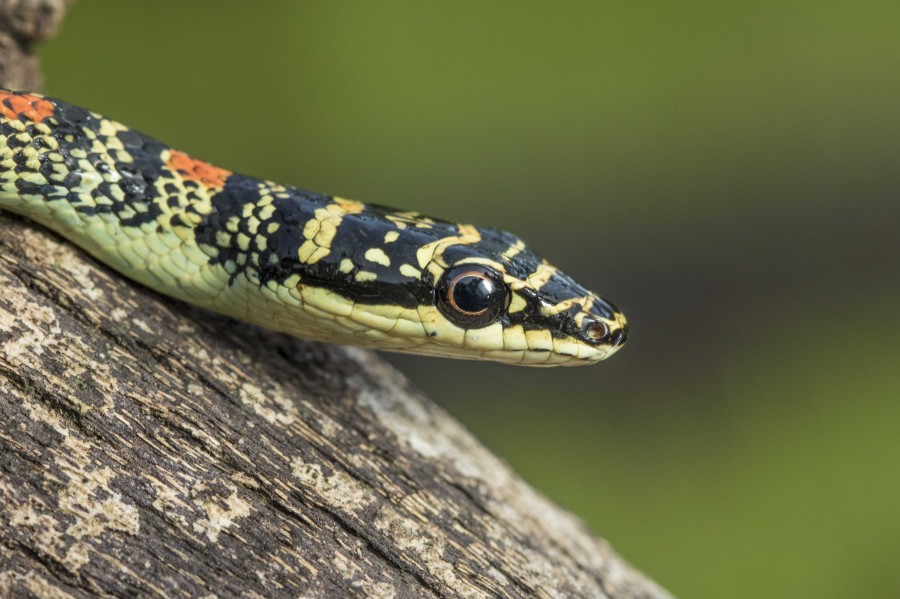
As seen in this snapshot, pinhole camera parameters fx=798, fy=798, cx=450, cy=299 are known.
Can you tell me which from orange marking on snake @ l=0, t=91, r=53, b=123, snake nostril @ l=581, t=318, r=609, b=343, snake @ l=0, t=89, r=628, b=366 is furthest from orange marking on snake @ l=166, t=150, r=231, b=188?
snake nostril @ l=581, t=318, r=609, b=343

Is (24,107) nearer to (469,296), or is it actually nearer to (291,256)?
(291,256)

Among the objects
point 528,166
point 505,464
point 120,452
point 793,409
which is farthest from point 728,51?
point 120,452

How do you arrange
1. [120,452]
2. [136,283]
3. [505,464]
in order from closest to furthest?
[120,452], [136,283], [505,464]

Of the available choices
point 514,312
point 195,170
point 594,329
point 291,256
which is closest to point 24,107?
point 195,170

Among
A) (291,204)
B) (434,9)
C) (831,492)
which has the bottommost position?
(291,204)

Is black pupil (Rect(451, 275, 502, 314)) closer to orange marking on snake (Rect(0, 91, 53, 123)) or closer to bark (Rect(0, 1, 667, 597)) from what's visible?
bark (Rect(0, 1, 667, 597))

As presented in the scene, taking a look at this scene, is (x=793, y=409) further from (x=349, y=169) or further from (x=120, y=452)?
(x=120, y=452)
